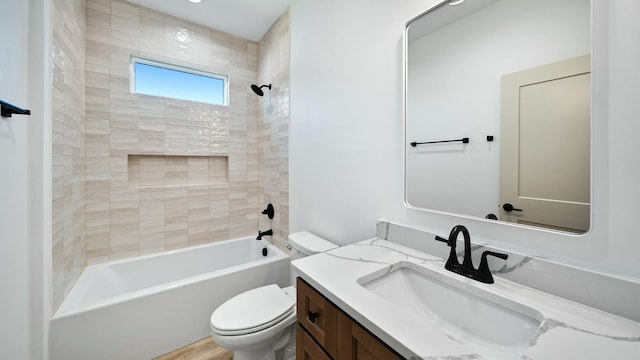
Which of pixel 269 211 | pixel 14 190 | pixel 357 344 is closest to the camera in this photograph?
pixel 357 344

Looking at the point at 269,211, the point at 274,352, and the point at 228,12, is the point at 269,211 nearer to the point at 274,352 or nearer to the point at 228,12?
the point at 274,352

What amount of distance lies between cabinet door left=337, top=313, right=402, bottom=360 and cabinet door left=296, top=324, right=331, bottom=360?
0.33 ft

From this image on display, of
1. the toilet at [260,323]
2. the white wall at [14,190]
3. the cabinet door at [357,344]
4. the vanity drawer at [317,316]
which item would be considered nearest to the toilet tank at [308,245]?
the toilet at [260,323]

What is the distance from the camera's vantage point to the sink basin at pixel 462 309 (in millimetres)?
632

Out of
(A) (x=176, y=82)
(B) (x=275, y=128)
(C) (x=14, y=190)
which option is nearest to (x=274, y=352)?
(C) (x=14, y=190)

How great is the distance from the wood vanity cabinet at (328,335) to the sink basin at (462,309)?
0.16 metres

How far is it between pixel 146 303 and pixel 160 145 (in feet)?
4.55

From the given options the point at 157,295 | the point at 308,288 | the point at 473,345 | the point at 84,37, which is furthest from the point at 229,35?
the point at 473,345

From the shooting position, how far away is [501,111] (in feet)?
2.82

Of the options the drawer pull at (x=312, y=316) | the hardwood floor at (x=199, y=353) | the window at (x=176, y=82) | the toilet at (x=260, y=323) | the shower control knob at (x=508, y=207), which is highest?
the window at (x=176, y=82)

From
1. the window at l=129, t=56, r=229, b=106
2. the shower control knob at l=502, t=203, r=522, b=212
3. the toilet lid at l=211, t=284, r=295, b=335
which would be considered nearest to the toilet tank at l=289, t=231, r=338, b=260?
the toilet lid at l=211, t=284, r=295, b=335

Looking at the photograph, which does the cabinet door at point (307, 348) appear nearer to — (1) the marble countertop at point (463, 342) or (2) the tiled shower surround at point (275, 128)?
(1) the marble countertop at point (463, 342)

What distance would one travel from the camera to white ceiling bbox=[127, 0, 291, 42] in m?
2.05

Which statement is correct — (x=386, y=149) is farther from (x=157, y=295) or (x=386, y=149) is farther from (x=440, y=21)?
(x=157, y=295)
